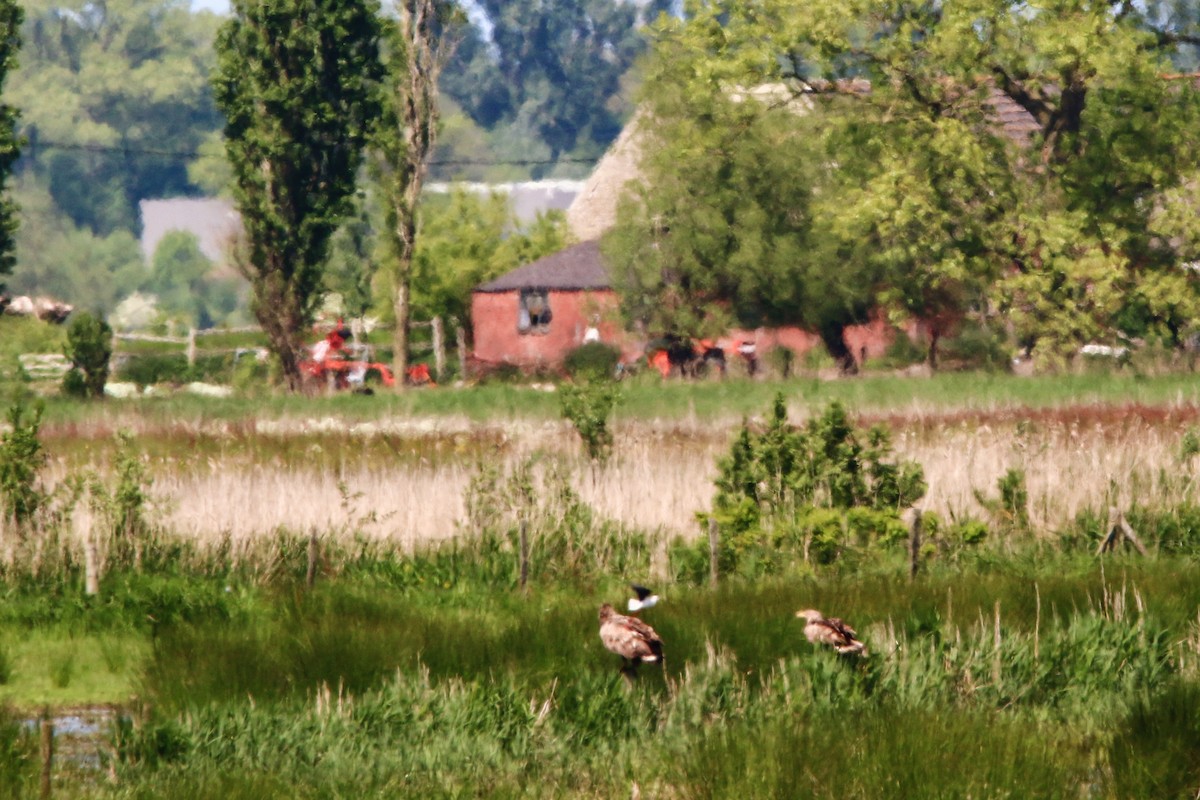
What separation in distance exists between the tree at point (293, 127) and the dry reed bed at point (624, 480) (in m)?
18.1

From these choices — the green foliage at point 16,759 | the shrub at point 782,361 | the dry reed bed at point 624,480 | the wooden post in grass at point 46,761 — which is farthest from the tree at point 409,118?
the wooden post in grass at point 46,761

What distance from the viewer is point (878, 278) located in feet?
145

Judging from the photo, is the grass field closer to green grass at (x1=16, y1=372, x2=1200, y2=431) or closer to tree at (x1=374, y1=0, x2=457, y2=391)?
green grass at (x1=16, y1=372, x2=1200, y2=431)

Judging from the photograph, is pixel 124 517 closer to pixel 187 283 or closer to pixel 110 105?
pixel 187 283

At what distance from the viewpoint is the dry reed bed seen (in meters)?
16.8

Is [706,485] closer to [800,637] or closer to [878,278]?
[800,637]

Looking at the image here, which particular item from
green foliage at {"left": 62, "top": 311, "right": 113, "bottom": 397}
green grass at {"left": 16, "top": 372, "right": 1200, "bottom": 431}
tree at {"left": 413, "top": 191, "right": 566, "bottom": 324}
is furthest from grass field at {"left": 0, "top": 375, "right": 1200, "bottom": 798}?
tree at {"left": 413, "top": 191, "right": 566, "bottom": 324}

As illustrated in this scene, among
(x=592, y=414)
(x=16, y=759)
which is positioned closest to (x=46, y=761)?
(x=16, y=759)

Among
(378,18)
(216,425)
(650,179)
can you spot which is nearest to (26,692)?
(216,425)

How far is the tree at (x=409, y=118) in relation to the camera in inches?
1609

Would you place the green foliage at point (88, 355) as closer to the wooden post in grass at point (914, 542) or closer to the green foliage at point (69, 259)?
the wooden post in grass at point (914, 542)

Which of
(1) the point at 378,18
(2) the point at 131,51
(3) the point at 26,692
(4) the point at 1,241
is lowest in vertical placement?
(3) the point at 26,692

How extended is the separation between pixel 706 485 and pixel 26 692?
7299 millimetres

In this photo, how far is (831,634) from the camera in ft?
36.4
